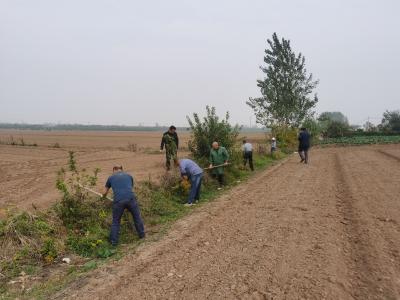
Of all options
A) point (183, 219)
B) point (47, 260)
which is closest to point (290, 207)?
point (183, 219)

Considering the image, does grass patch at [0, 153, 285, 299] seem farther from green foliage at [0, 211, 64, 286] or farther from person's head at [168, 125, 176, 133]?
person's head at [168, 125, 176, 133]

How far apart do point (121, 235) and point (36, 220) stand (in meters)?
1.62

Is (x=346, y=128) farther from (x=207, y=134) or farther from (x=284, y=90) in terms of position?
(x=207, y=134)

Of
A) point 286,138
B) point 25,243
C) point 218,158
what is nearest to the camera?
point 25,243

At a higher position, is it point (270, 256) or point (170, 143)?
point (170, 143)

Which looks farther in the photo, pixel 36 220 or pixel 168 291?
pixel 36 220

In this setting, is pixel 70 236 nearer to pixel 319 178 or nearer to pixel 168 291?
pixel 168 291

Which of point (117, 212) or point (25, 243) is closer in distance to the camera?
point (25, 243)

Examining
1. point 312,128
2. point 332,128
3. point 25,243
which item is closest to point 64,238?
point 25,243

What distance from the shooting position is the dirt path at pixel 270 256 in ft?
16.9

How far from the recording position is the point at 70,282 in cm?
581

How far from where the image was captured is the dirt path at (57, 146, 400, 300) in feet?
16.9

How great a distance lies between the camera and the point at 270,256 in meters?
6.29

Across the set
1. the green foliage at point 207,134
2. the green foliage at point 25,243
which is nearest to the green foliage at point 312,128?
the green foliage at point 207,134
